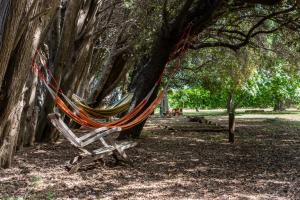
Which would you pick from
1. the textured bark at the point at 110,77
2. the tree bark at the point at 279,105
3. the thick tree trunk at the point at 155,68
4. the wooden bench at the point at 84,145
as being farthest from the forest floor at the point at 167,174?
the tree bark at the point at 279,105

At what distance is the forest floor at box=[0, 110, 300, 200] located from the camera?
5.20 metres

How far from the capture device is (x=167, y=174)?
20.7 feet

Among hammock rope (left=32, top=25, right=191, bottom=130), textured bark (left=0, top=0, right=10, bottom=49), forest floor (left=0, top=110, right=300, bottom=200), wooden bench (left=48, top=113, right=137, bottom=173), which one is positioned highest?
textured bark (left=0, top=0, right=10, bottom=49)

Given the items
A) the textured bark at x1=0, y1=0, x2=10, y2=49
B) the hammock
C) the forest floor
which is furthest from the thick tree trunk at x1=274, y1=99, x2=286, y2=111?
the textured bark at x1=0, y1=0, x2=10, y2=49

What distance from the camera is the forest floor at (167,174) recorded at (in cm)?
520

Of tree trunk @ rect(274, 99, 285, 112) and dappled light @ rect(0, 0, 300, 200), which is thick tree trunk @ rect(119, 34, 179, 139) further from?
tree trunk @ rect(274, 99, 285, 112)

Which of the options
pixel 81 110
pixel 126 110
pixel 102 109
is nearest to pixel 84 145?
pixel 81 110

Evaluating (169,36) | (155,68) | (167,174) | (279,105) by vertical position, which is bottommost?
(167,174)

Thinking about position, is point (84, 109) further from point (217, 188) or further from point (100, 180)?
point (217, 188)

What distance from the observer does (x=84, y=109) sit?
26.9 ft

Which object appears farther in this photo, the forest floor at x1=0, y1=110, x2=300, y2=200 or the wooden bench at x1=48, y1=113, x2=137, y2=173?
the wooden bench at x1=48, y1=113, x2=137, y2=173

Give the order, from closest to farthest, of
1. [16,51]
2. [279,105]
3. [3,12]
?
[3,12]
[16,51]
[279,105]

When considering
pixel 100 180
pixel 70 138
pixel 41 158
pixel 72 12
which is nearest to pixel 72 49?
pixel 72 12

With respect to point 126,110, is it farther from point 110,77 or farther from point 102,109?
point 110,77
